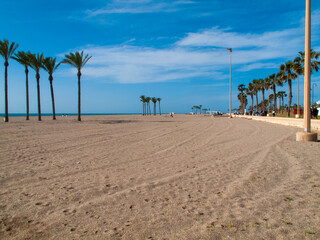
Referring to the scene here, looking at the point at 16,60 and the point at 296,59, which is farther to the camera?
the point at 296,59

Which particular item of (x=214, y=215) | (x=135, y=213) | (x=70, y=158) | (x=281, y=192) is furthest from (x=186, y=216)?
(x=70, y=158)

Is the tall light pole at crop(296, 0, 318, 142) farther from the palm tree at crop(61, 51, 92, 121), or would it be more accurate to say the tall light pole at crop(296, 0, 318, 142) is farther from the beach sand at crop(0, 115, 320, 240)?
the palm tree at crop(61, 51, 92, 121)

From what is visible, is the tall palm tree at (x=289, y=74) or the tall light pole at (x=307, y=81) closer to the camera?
the tall light pole at (x=307, y=81)

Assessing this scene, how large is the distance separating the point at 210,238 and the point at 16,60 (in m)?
31.2

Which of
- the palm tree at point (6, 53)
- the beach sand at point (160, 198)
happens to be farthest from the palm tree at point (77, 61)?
the beach sand at point (160, 198)

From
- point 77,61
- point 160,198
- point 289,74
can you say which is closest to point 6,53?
point 77,61

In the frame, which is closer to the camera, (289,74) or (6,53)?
(6,53)

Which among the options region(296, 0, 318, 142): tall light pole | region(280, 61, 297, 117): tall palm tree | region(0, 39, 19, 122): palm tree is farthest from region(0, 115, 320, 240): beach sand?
region(280, 61, 297, 117): tall palm tree

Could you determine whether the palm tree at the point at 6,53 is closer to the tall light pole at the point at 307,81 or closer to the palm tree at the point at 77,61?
the palm tree at the point at 77,61

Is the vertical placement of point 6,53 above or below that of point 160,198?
above

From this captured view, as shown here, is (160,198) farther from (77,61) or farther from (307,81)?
(77,61)

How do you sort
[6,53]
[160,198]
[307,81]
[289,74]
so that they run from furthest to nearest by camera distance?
[289,74] < [6,53] < [307,81] < [160,198]

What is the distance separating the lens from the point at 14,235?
9.03 feet

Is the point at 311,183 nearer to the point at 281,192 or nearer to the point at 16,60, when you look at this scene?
the point at 281,192
